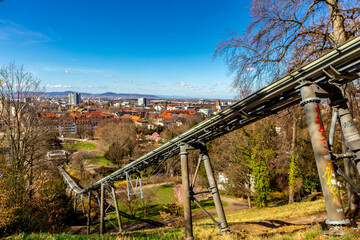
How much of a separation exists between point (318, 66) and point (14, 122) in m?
20.8

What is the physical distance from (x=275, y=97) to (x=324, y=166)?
6.42 ft

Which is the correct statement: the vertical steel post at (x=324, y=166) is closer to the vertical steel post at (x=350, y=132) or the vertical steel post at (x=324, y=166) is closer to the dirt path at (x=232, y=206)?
the vertical steel post at (x=350, y=132)

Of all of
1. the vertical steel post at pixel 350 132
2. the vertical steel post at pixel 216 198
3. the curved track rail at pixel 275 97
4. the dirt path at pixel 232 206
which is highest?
the curved track rail at pixel 275 97

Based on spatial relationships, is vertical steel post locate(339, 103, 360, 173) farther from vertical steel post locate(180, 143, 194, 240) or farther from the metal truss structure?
vertical steel post locate(180, 143, 194, 240)

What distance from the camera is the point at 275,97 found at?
17.7ft

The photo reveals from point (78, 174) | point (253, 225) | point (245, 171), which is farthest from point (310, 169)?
point (78, 174)

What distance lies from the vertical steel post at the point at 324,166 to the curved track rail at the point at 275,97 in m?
0.38

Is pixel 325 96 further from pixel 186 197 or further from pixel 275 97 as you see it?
pixel 186 197

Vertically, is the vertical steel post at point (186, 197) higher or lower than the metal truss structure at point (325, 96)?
lower

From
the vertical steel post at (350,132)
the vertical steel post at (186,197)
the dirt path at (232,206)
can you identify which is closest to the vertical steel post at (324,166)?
the vertical steel post at (350,132)

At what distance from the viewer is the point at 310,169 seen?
20078 mm

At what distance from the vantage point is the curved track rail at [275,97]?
3.90 m

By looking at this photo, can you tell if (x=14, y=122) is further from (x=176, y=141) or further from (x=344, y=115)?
(x=344, y=115)

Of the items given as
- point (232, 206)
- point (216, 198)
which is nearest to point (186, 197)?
point (216, 198)
